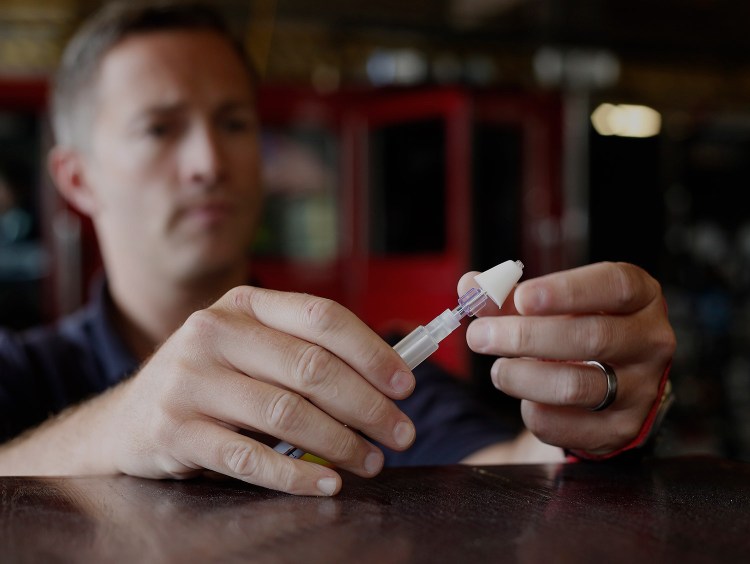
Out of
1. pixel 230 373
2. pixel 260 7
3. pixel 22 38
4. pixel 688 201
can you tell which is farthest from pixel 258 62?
pixel 230 373

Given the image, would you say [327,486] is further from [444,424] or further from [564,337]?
[444,424]

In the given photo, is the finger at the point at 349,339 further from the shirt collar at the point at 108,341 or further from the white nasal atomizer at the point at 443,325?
the shirt collar at the point at 108,341

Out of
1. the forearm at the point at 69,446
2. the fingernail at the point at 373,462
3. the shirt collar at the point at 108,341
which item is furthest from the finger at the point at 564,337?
the shirt collar at the point at 108,341

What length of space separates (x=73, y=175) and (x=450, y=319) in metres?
1.11

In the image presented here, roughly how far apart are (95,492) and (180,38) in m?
1.01

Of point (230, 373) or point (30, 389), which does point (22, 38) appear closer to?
point (30, 389)

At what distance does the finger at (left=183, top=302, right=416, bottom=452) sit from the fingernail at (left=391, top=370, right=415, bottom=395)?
1 cm

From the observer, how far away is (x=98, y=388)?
1290 mm

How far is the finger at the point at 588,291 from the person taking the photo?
25.7 inches

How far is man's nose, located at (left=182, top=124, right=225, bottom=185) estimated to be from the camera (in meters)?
1.28

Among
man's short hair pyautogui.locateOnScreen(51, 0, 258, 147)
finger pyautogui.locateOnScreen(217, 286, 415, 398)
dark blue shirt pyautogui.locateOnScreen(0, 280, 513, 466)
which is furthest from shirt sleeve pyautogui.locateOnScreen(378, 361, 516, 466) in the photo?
man's short hair pyautogui.locateOnScreen(51, 0, 258, 147)

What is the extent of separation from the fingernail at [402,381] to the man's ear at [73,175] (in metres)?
1.06

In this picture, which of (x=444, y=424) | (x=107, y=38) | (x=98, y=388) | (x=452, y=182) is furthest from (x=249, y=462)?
(x=452, y=182)

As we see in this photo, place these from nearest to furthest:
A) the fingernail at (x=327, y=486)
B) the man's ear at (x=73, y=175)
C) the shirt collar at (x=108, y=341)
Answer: the fingernail at (x=327, y=486) → the shirt collar at (x=108, y=341) → the man's ear at (x=73, y=175)
